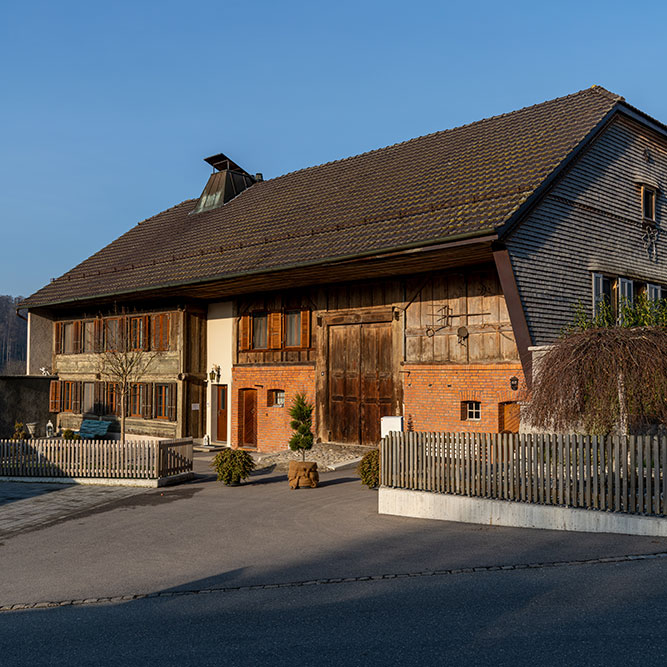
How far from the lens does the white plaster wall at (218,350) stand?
23.8m

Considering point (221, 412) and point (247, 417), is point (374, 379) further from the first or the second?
point (221, 412)

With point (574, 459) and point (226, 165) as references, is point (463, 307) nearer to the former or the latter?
point (574, 459)

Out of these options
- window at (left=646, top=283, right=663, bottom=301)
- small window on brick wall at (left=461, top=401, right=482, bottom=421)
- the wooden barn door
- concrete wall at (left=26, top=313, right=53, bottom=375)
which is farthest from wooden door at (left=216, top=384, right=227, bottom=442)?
window at (left=646, top=283, right=663, bottom=301)

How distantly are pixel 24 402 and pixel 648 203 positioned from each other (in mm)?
24145

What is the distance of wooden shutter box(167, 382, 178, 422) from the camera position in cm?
2404

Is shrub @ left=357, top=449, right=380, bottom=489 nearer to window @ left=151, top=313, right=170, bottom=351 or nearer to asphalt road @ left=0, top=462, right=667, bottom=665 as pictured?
asphalt road @ left=0, top=462, right=667, bottom=665

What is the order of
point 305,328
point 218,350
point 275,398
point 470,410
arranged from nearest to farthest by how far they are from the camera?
point 470,410
point 305,328
point 275,398
point 218,350

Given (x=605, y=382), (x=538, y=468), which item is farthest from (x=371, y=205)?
(x=538, y=468)

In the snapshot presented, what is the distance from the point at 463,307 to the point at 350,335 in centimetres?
404

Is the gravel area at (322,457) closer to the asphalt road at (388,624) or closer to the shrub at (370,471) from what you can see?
the shrub at (370,471)

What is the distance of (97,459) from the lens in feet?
54.2

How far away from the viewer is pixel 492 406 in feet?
54.1

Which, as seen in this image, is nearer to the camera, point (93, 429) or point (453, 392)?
point (453, 392)

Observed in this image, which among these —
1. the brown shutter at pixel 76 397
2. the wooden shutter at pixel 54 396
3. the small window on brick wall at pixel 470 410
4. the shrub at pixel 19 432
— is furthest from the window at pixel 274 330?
the wooden shutter at pixel 54 396
